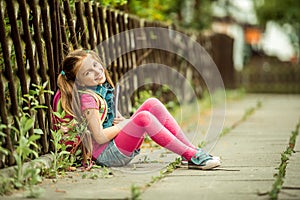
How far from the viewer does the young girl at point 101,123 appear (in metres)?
5.38

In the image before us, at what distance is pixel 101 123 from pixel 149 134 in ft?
1.25

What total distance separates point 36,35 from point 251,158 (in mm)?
2159

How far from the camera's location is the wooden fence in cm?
477

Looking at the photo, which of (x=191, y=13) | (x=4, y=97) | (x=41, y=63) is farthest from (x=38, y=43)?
(x=191, y=13)

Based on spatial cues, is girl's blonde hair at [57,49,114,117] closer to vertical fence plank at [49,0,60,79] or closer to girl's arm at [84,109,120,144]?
girl's arm at [84,109,120,144]

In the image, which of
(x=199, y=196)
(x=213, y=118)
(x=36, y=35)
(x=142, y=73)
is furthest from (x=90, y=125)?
(x=213, y=118)

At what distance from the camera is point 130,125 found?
541 cm

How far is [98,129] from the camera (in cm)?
538

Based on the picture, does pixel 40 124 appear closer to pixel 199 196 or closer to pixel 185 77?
pixel 199 196

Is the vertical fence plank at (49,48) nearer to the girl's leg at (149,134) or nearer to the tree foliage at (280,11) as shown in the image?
the girl's leg at (149,134)

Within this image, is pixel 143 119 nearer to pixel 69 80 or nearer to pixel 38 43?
pixel 69 80

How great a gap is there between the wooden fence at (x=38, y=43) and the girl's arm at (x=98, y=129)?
13.7 inches

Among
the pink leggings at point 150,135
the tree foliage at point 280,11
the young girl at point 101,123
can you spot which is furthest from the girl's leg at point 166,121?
the tree foliage at point 280,11

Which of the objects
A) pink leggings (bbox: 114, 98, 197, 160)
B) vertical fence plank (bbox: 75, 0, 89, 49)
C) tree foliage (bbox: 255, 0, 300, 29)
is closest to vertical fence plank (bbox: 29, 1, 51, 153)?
pink leggings (bbox: 114, 98, 197, 160)
